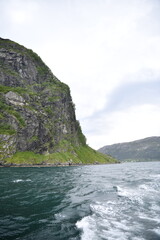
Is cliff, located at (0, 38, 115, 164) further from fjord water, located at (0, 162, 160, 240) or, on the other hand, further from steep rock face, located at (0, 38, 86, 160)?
fjord water, located at (0, 162, 160, 240)

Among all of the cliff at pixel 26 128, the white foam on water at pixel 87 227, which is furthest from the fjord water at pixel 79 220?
the cliff at pixel 26 128

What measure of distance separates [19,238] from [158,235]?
941 cm

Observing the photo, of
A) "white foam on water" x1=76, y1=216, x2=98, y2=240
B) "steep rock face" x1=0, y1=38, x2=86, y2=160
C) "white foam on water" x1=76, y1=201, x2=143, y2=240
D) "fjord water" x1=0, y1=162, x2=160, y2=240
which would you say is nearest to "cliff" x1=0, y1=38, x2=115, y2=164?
"steep rock face" x1=0, y1=38, x2=86, y2=160

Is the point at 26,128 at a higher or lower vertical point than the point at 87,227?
higher

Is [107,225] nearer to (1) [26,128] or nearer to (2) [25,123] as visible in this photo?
(1) [26,128]

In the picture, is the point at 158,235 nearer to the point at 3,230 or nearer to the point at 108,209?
the point at 108,209

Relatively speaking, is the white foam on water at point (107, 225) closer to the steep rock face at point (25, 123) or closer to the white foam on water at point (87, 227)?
the white foam on water at point (87, 227)

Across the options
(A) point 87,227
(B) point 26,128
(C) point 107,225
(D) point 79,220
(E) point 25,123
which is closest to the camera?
(A) point 87,227

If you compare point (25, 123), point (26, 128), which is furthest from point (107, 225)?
point (25, 123)

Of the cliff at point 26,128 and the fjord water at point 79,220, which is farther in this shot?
the cliff at point 26,128

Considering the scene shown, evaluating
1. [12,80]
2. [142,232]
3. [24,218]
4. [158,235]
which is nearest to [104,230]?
[142,232]

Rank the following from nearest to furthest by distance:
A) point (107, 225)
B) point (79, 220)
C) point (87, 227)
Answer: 1. point (87, 227)
2. point (107, 225)
3. point (79, 220)

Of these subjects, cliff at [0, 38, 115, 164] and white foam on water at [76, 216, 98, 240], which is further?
cliff at [0, 38, 115, 164]

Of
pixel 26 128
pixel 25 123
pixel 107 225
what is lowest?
pixel 107 225
